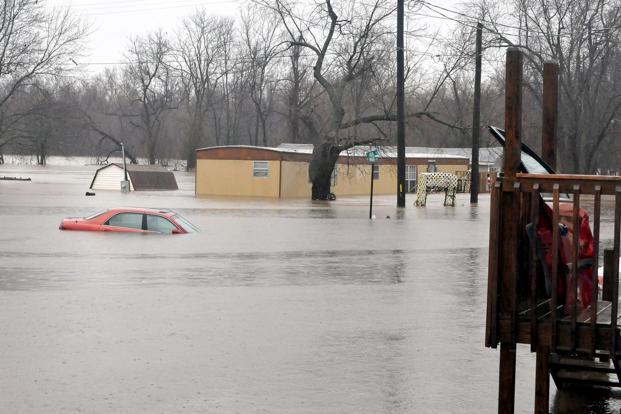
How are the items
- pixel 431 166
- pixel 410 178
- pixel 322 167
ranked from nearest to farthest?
pixel 322 167 → pixel 431 166 → pixel 410 178

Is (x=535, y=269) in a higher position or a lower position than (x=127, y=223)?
higher

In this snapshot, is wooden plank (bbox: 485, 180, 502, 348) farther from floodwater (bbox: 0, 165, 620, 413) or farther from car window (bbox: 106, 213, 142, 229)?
car window (bbox: 106, 213, 142, 229)

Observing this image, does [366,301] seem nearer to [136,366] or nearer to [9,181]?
[136,366]

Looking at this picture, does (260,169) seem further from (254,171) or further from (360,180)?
(360,180)

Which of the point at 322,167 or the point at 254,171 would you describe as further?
the point at 254,171

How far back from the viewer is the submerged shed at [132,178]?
61188 mm

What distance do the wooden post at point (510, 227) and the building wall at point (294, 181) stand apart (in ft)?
157

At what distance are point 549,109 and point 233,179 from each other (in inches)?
1876

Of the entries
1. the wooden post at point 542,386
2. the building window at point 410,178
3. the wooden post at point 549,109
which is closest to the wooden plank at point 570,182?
the wooden post at point 542,386

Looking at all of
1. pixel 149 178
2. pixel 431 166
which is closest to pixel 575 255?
pixel 149 178

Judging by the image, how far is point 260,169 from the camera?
179ft

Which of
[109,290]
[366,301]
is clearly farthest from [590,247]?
[109,290]

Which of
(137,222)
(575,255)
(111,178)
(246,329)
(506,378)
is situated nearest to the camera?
(575,255)

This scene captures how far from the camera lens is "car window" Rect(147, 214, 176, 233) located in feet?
85.9
